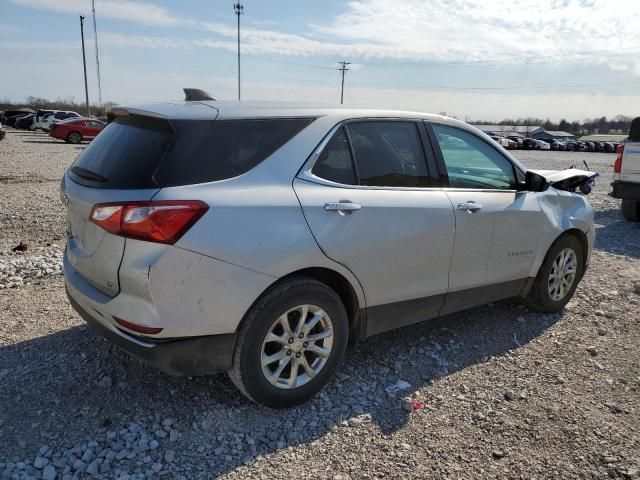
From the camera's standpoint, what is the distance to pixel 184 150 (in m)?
2.78

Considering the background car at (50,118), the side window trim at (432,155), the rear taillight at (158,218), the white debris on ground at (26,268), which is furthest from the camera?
the background car at (50,118)

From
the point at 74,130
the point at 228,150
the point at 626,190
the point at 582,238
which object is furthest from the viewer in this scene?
the point at 74,130

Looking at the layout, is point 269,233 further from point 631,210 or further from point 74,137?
point 74,137

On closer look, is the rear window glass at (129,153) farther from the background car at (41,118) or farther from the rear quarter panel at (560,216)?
the background car at (41,118)

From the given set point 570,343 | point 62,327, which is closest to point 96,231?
point 62,327

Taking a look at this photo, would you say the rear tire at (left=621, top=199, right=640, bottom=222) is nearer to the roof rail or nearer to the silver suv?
the silver suv

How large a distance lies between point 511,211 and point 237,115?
7.80 ft

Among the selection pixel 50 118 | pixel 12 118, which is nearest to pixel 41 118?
pixel 50 118

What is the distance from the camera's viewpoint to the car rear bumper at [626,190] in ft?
32.0

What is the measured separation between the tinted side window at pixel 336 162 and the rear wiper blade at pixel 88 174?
47.9 inches

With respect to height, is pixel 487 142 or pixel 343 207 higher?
pixel 487 142

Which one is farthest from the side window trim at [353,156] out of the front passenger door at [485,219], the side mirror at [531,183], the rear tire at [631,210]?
the rear tire at [631,210]

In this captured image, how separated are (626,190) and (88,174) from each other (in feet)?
32.4

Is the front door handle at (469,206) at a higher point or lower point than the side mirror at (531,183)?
lower
